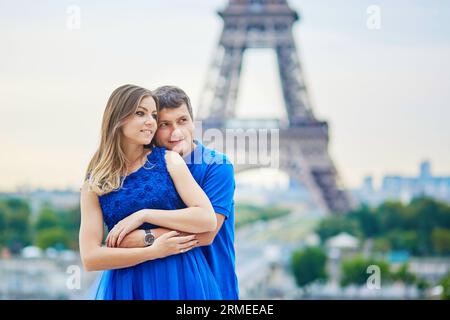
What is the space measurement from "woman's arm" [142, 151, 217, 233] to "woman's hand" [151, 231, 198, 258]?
25 millimetres

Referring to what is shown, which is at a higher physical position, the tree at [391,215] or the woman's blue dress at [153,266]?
the tree at [391,215]

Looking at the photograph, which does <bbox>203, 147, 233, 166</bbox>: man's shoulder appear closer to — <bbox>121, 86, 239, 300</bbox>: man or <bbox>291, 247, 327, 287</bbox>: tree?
<bbox>121, 86, 239, 300</bbox>: man

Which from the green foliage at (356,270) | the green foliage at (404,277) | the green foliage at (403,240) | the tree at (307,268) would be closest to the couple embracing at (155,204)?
the green foliage at (404,277)

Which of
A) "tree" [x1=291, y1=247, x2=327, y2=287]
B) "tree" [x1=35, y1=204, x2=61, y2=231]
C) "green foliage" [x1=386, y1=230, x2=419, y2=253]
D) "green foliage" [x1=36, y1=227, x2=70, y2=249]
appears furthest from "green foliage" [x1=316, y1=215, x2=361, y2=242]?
"tree" [x1=35, y1=204, x2=61, y2=231]

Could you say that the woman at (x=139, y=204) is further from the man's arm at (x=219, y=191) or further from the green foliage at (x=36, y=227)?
the green foliage at (x=36, y=227)

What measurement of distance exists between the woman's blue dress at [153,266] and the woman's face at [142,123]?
0.18 ft

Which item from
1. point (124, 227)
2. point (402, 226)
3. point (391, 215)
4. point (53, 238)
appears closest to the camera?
point (124, 227)

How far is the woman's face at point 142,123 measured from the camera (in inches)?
125

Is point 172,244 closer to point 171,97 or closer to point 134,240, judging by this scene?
point 134,240

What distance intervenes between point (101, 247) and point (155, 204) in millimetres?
205

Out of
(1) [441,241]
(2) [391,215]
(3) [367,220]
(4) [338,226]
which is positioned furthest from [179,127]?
(2) [391,215]

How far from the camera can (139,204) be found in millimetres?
3156
